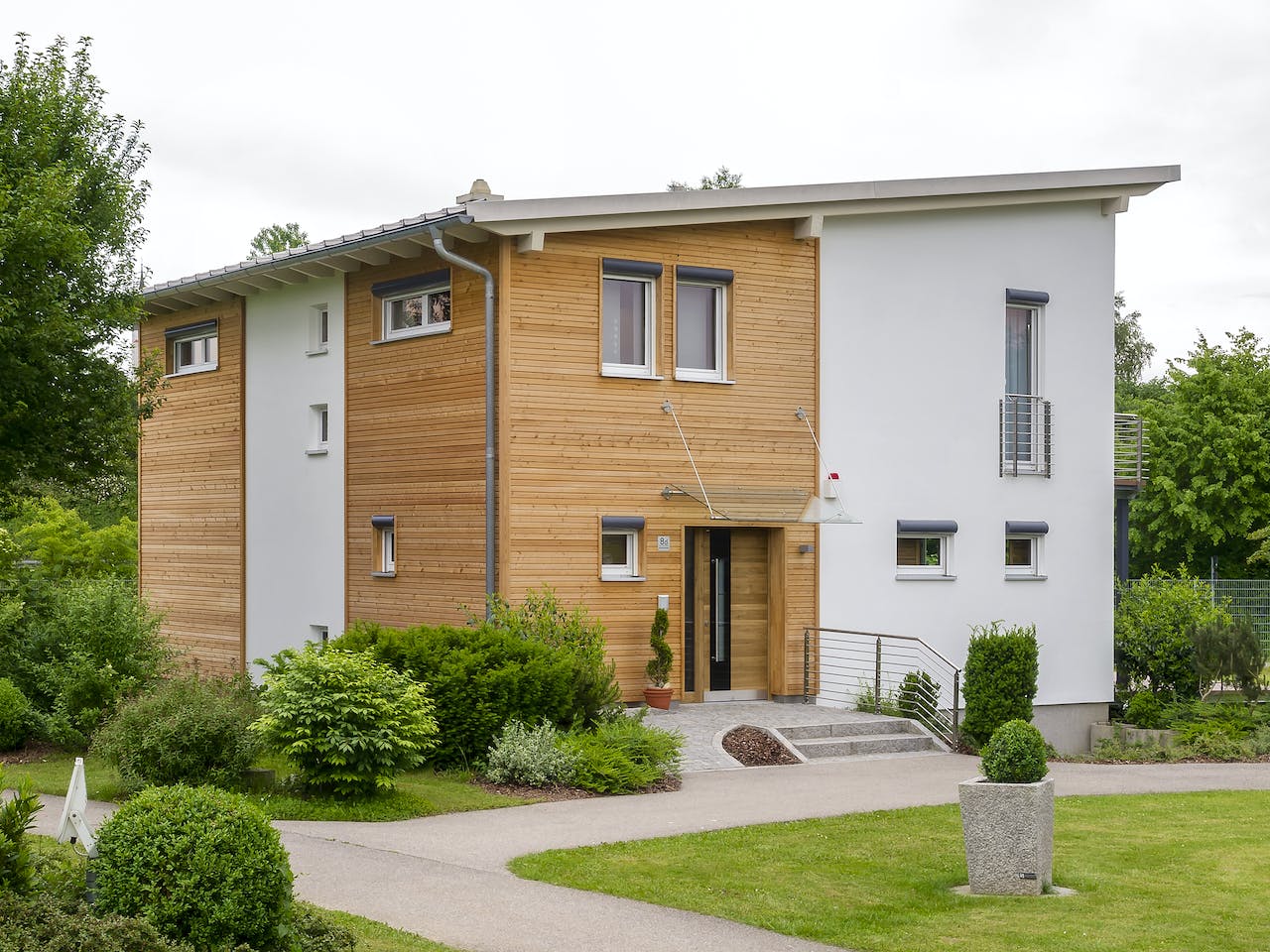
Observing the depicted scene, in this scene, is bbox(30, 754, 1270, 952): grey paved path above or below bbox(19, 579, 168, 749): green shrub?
below

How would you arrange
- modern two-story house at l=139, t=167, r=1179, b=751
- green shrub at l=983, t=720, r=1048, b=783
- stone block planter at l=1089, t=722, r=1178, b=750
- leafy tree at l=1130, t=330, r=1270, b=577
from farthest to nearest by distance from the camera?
leafy tree at l=1130, t=330, r=1270, b=577 → stone block planter at l=1089, t=722, r=1178, b=750 → modern two-story house at l=139, t=167, r=1179, b=751 → green shrub at l=983, t=720, r=1048, b=783

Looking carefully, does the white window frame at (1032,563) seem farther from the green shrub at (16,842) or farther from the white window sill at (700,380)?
the green shrub at (16,842)

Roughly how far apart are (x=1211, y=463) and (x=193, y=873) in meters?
42.1

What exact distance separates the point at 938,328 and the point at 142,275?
1095 centimetres

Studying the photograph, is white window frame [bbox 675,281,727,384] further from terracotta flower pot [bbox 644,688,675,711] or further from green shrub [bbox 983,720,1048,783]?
green shrub [bbox 983,720,1048,783]

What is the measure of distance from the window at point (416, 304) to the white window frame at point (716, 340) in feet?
9.55

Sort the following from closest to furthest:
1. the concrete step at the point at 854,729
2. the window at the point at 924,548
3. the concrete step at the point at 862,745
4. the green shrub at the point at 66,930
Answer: the green shrub at the point at 66,930 < the concrete step at the point at 862,745 < the concrete step at the point at 854,729 < the window at the point at 924,548

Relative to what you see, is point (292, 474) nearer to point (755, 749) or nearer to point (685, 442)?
point (685, 442)

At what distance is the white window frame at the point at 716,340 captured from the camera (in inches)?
738

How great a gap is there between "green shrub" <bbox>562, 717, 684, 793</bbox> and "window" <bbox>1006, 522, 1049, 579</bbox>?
7.92 m

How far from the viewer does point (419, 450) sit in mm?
18875

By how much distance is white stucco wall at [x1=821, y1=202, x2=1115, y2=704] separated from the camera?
1989 centimetres

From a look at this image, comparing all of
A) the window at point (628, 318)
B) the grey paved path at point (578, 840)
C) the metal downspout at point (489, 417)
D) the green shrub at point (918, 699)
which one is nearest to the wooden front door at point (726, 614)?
the green shrub at point (918, 699)

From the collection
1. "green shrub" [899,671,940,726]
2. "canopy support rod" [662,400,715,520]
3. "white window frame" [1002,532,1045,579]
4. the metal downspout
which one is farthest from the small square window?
"white window frame" [1002,532,1045,579]
